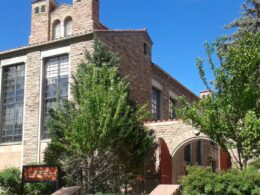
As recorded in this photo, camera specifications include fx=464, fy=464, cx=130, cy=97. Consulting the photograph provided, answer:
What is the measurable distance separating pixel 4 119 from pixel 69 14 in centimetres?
681

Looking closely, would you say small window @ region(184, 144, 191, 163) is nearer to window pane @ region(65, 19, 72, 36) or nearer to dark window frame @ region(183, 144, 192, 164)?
dark window frame @ region(183, 144, 192, 164)

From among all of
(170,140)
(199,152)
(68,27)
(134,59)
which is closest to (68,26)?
(68,27)

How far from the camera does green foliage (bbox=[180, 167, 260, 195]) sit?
38.9 ft

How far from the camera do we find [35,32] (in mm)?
26500

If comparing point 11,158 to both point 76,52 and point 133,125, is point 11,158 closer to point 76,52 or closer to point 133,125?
point 76,52

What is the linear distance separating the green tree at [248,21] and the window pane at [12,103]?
11.7 m

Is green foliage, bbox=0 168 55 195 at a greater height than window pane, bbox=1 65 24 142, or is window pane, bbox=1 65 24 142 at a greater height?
window pane, bbox=1 65 24 142

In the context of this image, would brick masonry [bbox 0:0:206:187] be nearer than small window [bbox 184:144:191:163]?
Yes

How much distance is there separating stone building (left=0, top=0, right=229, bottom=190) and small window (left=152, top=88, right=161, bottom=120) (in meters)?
0.52

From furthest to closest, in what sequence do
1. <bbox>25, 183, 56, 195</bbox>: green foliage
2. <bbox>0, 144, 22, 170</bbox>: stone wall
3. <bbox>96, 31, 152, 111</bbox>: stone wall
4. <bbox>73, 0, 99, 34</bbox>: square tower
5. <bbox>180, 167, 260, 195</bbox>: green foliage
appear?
<bbox>73, 0, 99, 34</bbox>: square tower
<bbox>0, 144, 22, 170</bbox>: stone wall
<bbox>96, 31, 152, 111</bbox>: stone wall
<bbox>25, 183, 56, 195</bbox>: green foliage
<bbox>180, 167, 260, 195</bbox>: green foliage

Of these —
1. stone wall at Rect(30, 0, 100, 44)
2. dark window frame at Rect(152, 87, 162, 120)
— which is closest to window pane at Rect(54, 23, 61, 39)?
stone wall at Rect(30, 0, 100, 44)

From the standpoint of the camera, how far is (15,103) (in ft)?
82.2

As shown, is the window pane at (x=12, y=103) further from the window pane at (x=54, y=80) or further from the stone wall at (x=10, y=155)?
the window pane at (x=54, y=80)

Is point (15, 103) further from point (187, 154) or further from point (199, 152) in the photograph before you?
point (199, 152)
